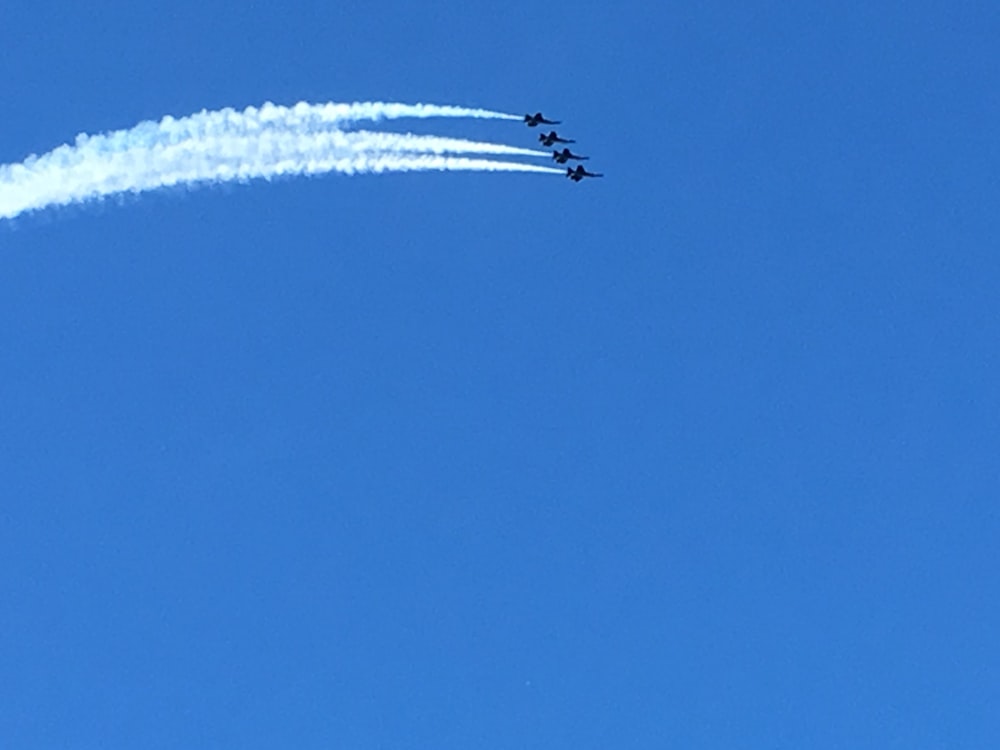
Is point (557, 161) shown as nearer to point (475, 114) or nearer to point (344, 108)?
point (475, 114)

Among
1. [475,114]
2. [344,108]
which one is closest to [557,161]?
[475,114]

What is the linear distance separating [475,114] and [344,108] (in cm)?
1238

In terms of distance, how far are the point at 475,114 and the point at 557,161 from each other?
1688 cm

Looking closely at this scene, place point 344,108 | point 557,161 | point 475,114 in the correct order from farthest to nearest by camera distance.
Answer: point 557,161
point 475,114
point 344,108

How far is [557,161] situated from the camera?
15512 cm

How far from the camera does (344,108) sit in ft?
428

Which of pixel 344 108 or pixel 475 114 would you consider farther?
pixel 475 114

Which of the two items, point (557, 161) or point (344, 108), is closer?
point (344, 108)

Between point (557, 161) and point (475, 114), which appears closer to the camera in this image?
point (475, 114)

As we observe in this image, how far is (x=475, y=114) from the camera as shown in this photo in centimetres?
13950

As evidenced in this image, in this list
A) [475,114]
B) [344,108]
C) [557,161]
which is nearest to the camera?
[344,108]
